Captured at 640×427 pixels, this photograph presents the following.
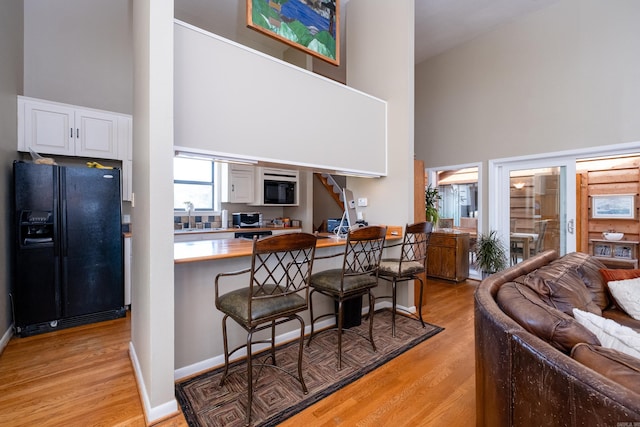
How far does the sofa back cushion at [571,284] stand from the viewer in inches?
66.9

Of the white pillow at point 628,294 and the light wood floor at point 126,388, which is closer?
the light wood floor at point 126,388

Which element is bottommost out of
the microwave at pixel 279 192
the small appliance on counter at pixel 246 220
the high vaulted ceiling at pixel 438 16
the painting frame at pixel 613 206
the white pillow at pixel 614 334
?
the white pillow at pixel 614 334

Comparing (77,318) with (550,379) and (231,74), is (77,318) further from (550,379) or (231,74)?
(550,379)

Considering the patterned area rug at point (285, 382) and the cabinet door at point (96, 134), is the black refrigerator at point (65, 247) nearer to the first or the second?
the cabinet door at point (96, 134)

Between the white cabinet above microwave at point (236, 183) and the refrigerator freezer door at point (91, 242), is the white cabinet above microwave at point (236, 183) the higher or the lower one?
the higher one

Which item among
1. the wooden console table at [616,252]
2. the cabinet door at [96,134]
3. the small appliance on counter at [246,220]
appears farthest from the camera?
the small appliance on counter at [246,220]

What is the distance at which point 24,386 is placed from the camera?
1.97m

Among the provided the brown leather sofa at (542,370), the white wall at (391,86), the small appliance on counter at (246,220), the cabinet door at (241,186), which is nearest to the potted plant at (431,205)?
the white wall at (391,86)

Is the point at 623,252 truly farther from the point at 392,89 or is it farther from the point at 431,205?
the point at 392,89

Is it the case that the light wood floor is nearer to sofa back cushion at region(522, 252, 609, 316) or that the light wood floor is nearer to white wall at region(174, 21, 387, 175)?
sofa back cushion at region(522, 252, 609, 316)

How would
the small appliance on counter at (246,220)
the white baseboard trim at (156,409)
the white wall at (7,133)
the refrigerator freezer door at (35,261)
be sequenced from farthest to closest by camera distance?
the small appliance on counter at (246,220), the refrigerator freezer door at (35,261), the white wall at (7,133), the white baseboard trim at (156,409)

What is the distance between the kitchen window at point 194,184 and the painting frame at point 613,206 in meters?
6.77

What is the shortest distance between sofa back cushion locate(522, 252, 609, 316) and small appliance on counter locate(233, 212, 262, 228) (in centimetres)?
415

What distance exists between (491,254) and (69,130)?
5.97m
